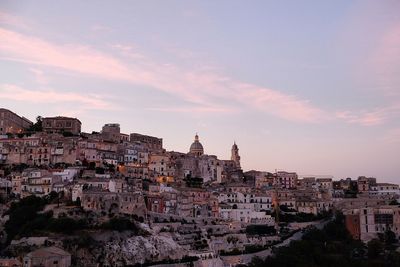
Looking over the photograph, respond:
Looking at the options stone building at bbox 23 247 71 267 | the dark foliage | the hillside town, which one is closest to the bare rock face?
the hillside town

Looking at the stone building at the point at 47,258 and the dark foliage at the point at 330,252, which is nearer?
the stone building at the point at 47,258

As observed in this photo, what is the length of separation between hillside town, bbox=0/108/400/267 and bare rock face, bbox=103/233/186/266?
6cm

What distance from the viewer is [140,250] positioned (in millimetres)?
36031

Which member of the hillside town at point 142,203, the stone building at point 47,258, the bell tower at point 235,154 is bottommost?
the stone building at point 47,258

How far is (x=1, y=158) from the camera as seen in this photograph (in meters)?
47.9

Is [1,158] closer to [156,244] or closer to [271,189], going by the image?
[156,244]

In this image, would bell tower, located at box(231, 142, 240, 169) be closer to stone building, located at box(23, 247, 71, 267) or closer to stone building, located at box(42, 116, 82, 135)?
stone building, located at box(42, 116, 82, 135)

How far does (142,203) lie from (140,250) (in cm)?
507

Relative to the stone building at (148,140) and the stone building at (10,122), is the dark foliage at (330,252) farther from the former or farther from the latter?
the stone building at (10,122)

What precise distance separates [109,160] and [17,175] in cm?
895

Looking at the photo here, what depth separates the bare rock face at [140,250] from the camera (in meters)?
35.0

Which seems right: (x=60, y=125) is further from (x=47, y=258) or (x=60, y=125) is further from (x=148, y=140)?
(x=47, y=258)

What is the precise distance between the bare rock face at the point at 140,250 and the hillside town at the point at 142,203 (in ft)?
0.20

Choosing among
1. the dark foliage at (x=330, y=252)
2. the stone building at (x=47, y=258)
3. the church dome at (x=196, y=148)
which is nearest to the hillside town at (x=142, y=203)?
the stone building at (x=47, y=258)
